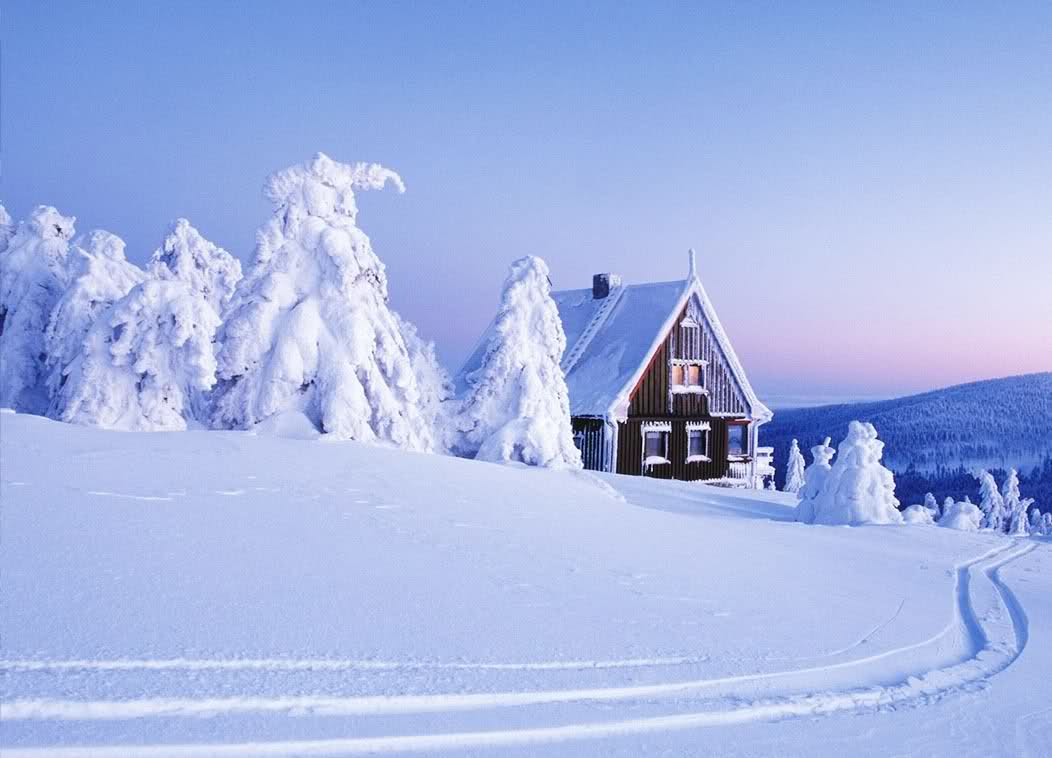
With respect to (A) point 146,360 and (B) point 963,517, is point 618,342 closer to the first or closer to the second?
(B) point 963,517

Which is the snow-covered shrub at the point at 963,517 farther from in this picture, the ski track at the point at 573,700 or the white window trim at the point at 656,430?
the ski track at the point at 573,700

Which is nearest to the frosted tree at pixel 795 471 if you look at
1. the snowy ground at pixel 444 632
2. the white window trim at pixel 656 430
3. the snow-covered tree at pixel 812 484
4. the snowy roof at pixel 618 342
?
the snowy roof at pixel 618 342

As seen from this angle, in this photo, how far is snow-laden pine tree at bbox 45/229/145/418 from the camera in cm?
2244

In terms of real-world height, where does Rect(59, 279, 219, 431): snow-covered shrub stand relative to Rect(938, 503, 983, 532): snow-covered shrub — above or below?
above

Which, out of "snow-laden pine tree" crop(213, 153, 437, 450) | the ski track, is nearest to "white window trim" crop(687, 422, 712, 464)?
"snow-laden pine tree" crop(213, 153, 437, 450)

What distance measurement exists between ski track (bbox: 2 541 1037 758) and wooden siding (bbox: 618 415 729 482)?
1884 centimetres

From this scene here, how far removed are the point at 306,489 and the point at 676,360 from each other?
61.8 ft

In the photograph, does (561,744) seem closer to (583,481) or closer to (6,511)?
(6,511)

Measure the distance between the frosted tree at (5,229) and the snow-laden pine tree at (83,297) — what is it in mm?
3206

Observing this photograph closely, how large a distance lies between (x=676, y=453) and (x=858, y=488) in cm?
1081

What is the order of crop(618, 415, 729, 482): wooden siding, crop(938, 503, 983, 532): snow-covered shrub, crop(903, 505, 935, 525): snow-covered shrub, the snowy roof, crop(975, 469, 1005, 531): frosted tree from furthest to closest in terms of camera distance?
crop(975, 469, 1005, 531): frosted tree, crop(618, 415, 729, 482): wooden siding, the snowy roof, crop(938, 503, 983, 532): snow-covered shrub, crop(903, 505, 935, 525): snow-covered shrub

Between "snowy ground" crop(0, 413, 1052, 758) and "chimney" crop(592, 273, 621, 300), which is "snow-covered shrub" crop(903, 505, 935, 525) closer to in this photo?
"snowy ground" crop(0, 413, 1052, 758)

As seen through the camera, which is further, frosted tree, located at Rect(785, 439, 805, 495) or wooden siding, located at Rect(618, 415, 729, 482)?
frosted tree, located at Rect(785, 439, 805, 495)

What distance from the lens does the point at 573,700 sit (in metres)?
4.07
